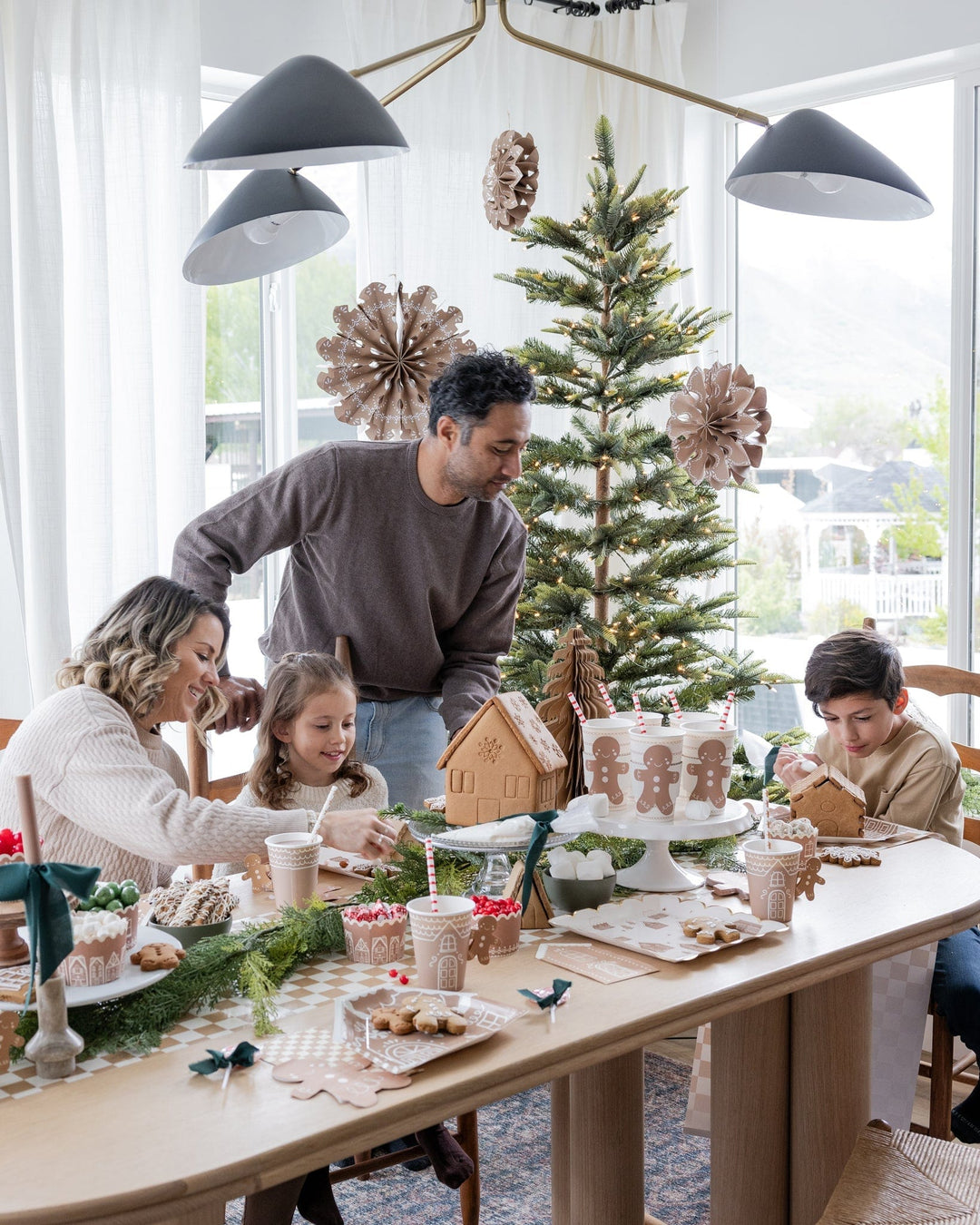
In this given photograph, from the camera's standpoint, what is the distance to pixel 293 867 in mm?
1690

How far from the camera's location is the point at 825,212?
205 cm

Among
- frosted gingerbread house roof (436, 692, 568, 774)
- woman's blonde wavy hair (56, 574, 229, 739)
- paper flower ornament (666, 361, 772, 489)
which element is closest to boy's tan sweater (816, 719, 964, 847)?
paper flower ornament (666, 361, 772, 489)

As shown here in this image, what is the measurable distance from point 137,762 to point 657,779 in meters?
0.77

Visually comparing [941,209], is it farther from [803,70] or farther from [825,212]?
[825,212]

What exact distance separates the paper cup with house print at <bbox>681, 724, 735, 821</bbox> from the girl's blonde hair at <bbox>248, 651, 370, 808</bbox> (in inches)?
33.4

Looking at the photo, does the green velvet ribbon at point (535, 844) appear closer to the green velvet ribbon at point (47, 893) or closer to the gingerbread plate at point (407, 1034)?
the gingerbread plate at point (407, 1034)

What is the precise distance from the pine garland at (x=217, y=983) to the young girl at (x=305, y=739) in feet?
2.42

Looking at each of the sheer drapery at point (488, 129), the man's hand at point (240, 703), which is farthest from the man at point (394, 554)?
the sheer drapery at point (488, 129)

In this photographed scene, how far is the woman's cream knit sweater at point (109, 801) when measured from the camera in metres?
1.81

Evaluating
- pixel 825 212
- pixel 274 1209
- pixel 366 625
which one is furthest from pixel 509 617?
pixel 274 1209

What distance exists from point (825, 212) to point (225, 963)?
4.90 ft

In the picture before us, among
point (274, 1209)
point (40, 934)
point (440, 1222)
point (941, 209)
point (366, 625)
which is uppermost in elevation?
point (941, 209)

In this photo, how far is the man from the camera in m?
2.68

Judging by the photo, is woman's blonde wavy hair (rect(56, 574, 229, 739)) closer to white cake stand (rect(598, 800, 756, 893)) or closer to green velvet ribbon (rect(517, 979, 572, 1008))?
white cake stand (rect(598, 800, 756, 893))
